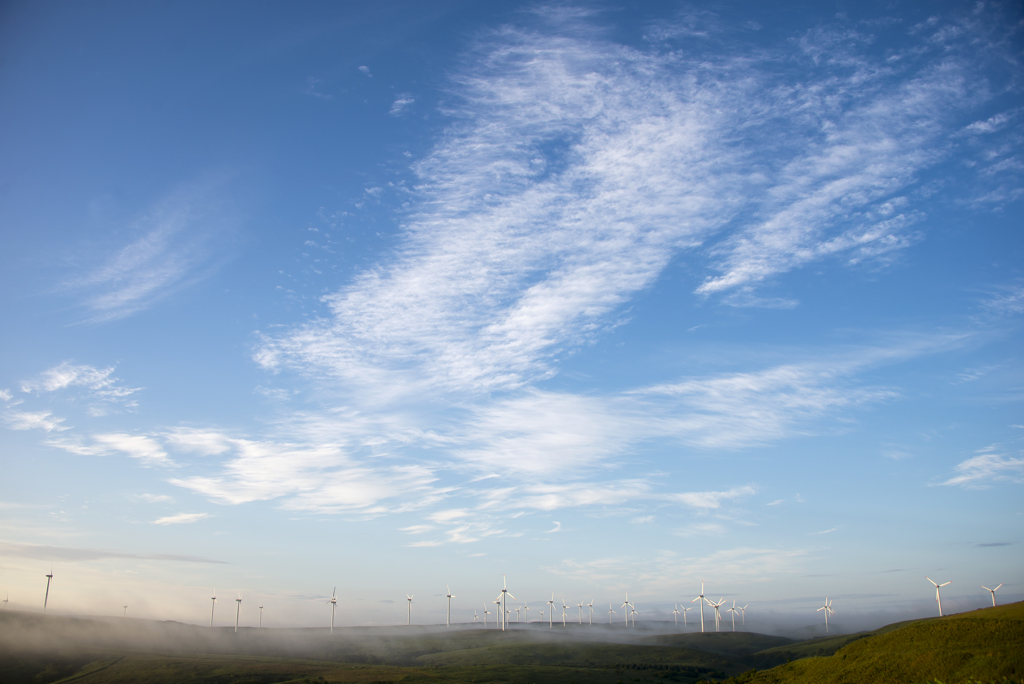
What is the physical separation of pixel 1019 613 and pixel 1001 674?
16.3 meters

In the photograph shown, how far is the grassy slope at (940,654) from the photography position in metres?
68.1

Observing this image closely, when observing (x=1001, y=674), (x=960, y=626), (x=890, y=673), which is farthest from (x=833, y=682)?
(x=1001, y=674)

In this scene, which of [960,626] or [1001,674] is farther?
[960,626]

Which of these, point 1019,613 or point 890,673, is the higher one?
point 1019,613

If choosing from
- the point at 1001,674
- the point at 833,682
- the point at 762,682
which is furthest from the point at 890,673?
the point at 762,682

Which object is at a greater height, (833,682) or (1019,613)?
(1019,613)

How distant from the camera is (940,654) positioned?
74562 mm

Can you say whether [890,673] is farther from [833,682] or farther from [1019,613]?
[1019,613]

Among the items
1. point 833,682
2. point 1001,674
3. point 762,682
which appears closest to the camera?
point 1001,674

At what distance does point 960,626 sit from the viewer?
7944 centimetres

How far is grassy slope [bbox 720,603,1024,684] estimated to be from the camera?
223ft

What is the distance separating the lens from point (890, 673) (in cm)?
7719

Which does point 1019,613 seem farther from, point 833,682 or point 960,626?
point 833,682

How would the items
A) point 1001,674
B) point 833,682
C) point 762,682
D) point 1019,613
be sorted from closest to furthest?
point 1001,674 → point 1019,613 → point 833,682 → point 762,682
